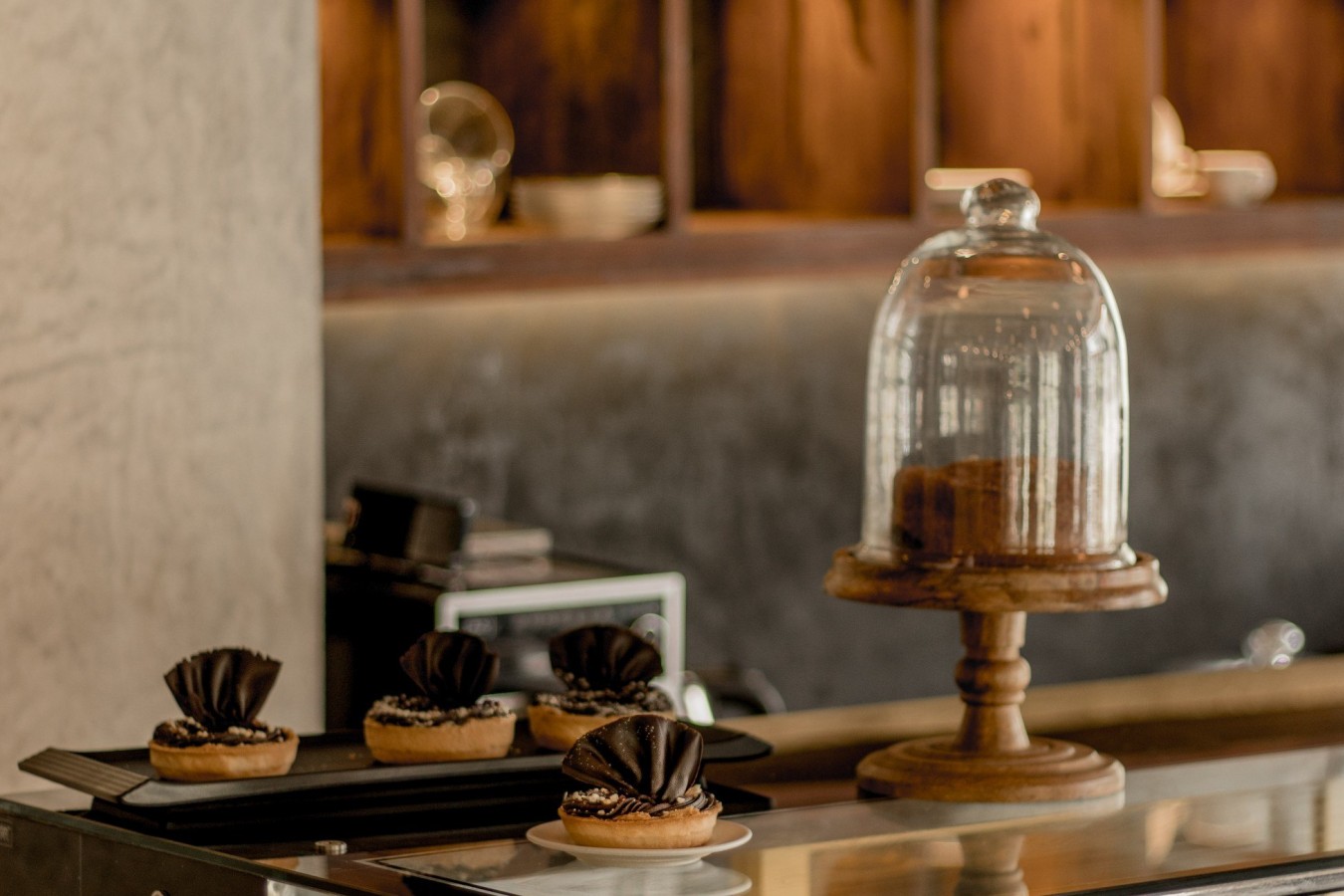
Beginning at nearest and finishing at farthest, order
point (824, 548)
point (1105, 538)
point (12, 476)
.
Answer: point (1105, 538) → point (12, 476) → point (824, 548)

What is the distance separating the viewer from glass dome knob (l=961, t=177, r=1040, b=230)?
1721 mm

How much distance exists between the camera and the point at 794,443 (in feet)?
13.3

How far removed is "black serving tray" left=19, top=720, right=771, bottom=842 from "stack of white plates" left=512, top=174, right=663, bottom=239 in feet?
5.81

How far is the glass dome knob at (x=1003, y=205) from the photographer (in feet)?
5.65

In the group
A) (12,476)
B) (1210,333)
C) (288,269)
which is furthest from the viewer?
(1210,333)

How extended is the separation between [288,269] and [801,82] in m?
1.23

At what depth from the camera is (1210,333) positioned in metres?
4.49

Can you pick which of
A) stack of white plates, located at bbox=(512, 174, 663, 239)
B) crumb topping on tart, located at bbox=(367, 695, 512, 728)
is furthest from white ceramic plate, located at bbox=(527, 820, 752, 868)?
stack of white plates, located at bbox=(512, 174, 663, 239)

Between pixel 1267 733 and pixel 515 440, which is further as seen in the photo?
pixel 515 440

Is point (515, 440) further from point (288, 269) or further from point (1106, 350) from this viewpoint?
point (1106, 350)

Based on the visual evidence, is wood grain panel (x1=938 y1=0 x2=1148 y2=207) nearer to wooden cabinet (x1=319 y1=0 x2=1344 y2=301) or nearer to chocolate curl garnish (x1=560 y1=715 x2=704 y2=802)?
wooden cabinet (x1=319 y1=0 x2=1344 y2=301)

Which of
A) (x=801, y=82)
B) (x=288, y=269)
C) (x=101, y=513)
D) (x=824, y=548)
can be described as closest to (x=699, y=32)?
→ (x=801, y=82)

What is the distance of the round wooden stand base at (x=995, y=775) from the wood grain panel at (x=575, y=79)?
1814 mm

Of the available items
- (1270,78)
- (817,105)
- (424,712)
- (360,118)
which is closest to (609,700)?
(424,712)
